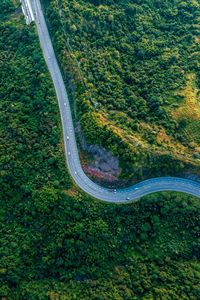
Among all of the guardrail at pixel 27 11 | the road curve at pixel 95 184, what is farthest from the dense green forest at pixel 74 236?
the guardrail at pixel 27 11

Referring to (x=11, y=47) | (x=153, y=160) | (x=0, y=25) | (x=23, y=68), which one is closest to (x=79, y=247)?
(x=153, y=160)

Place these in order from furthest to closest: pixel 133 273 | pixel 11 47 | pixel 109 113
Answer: pixel 11 47
pixel 109 113
pixel 133 273

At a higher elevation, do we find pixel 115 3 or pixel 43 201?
pixel 115 3

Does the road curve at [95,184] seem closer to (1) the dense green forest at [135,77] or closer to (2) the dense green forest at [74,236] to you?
(2) the dense green forest at [74,236]

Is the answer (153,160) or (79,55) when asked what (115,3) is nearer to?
(79,55)

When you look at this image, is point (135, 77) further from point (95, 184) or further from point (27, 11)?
point (27, 11)
